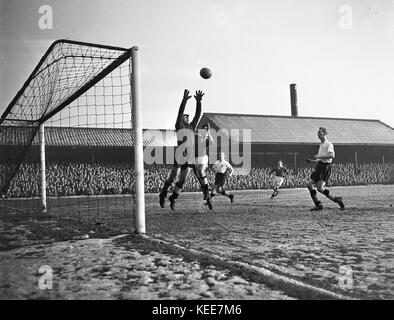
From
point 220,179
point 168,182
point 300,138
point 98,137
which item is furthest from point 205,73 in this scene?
point 300,138

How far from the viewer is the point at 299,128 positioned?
3409 cm

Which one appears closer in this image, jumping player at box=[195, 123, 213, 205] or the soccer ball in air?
jumping player at box=[195, 123, 213, 205]

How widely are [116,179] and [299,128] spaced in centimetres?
1854

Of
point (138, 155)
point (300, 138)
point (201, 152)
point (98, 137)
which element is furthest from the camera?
point (300, 138)

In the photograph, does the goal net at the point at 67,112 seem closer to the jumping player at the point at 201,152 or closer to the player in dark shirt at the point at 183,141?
the player in dark shirt at the point at 183,141

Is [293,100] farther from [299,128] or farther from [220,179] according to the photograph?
[220,179]

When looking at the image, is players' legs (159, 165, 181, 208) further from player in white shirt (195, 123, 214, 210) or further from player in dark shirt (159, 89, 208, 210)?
player in white shirt (195, 123, 214, 210)

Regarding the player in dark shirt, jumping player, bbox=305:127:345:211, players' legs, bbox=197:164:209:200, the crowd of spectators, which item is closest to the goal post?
the player in dark shirt

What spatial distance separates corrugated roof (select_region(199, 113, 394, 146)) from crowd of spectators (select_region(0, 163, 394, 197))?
9.38 feet

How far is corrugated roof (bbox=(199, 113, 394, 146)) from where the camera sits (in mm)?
30484

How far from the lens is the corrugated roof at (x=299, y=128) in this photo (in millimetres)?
30484

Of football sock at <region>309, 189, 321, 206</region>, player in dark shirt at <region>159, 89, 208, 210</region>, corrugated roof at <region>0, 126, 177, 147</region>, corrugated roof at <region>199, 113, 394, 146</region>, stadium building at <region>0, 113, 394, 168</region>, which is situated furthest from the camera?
corrugated roof at <region>199, 113, 394, 146</region>

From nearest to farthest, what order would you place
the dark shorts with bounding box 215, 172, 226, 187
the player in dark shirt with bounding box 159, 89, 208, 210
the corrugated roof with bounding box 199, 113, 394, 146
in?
the player in dark shirt with bounding box 159, 89, 208, 210 < the dark shorts with bounding box 215, 172, 226, 187 < the corrugated roof with bounding box 199, 113, 394, 146

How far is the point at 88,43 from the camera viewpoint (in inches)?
260
